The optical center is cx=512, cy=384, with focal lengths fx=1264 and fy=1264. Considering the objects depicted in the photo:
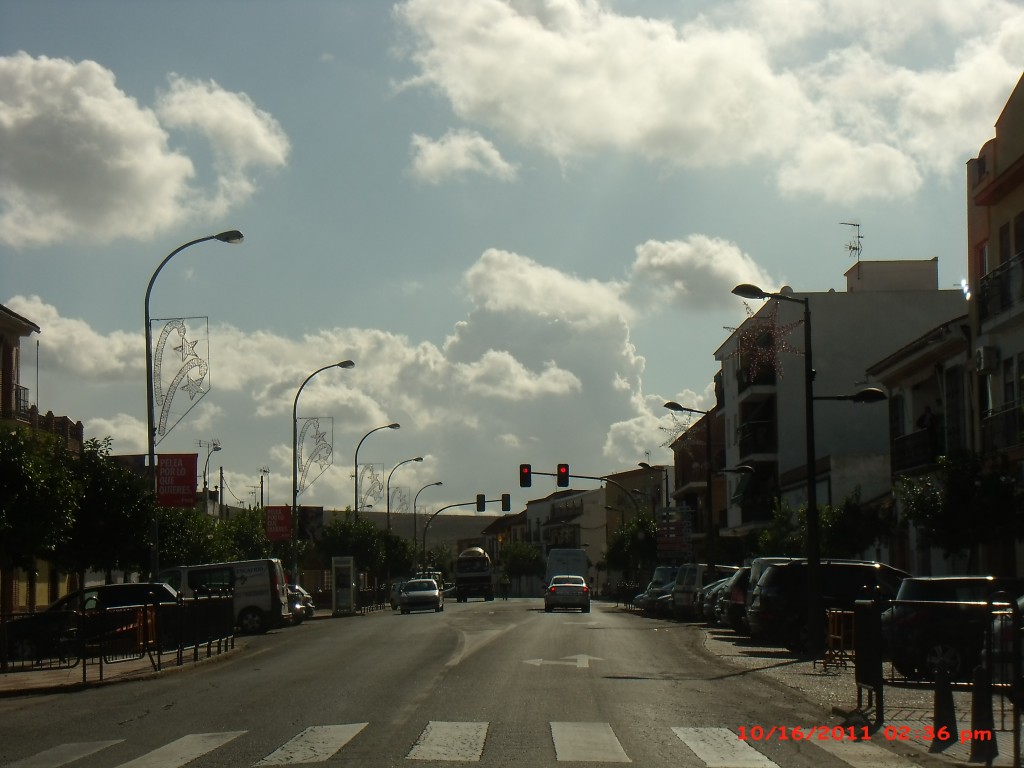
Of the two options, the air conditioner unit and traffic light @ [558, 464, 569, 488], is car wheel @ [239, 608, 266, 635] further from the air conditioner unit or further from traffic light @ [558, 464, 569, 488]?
the air conditioner unit

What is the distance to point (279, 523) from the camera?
1971 inches

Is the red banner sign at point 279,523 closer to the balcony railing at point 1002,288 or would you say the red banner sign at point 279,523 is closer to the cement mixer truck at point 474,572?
the balcony railing at point 1002,288

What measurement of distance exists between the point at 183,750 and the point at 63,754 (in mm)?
1128

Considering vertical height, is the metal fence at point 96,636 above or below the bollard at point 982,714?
below

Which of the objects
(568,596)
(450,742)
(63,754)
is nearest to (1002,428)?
(450,742)

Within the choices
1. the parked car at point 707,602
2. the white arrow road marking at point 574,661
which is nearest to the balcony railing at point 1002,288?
the parked car at point 707,602

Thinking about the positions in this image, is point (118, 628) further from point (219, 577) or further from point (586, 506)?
point (586, 506)

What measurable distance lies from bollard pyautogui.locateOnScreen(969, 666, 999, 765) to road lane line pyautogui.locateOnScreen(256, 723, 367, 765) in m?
5.31

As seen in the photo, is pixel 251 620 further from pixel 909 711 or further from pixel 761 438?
pixel 761 438

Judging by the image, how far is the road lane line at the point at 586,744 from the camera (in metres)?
10.1

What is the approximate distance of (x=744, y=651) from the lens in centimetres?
2467

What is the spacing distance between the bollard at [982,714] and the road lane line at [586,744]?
2.91 m

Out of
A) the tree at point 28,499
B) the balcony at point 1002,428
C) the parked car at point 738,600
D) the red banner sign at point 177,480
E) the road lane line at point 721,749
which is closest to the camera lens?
the road lane line at point 721,749

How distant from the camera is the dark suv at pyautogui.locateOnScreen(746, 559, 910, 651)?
24.3 metres
